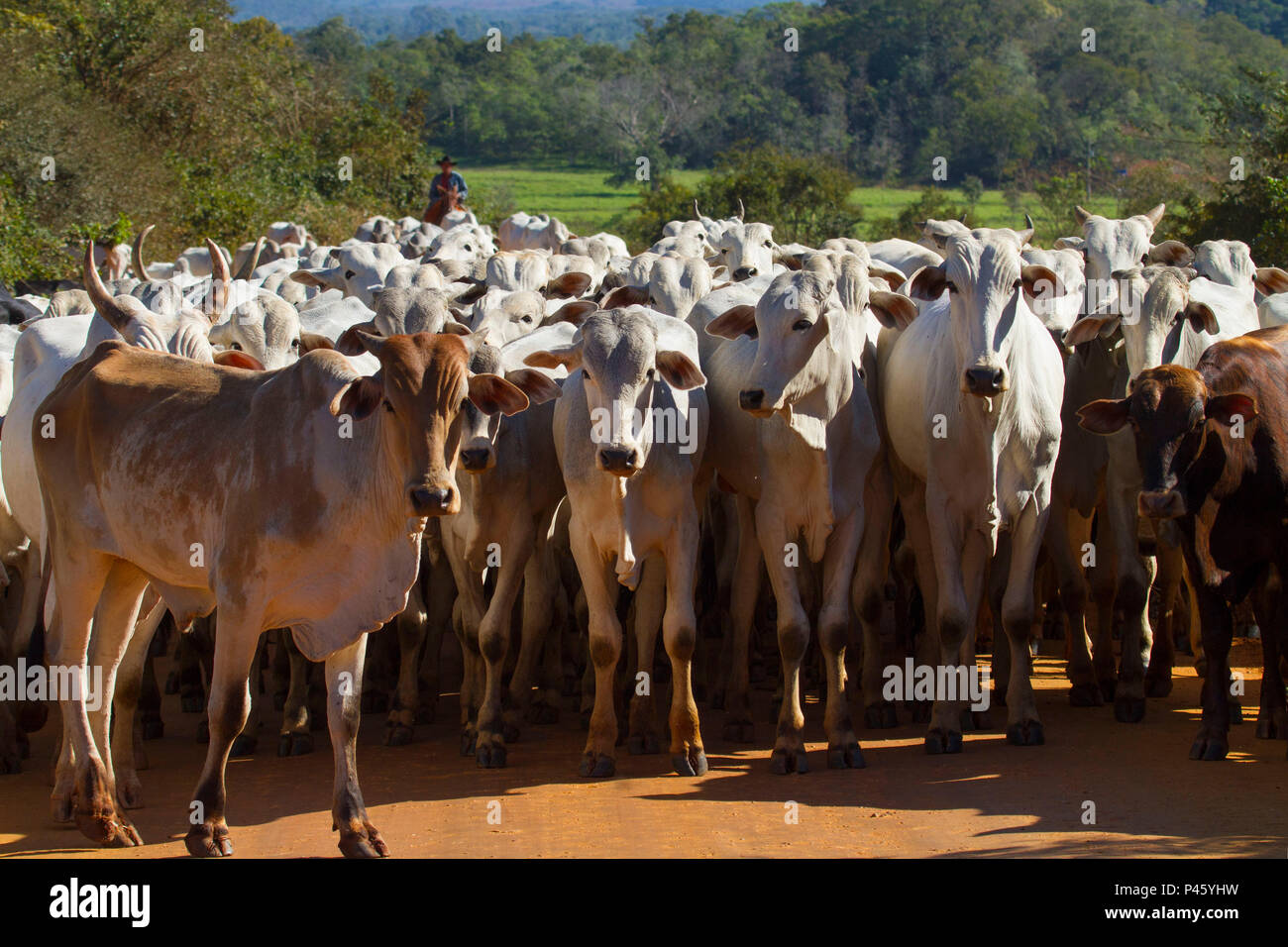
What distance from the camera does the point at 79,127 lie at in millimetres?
25828

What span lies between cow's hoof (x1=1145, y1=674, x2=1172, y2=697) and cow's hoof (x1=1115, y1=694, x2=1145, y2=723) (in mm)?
711

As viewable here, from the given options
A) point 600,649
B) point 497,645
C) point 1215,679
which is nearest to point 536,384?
point 600,649

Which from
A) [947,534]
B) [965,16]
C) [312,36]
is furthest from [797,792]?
[312,36]

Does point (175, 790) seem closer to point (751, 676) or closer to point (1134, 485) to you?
point (751, 676)

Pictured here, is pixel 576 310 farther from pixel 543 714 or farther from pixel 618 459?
pixel 618 459

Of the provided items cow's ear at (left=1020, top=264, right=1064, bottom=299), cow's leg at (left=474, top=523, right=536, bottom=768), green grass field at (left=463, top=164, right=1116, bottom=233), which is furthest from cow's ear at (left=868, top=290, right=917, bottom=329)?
green grass field at (left=463, top=164, right=1116, bottom=233)

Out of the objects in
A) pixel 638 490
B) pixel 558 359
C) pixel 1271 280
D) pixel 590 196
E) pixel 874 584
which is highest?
pixel 590 196

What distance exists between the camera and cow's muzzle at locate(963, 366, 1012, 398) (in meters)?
8.50

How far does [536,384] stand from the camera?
773 centimetres

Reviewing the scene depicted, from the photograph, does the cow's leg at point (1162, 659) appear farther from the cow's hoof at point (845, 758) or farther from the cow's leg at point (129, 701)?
the cow's leg at point (129, 701)

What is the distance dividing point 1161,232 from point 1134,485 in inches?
701

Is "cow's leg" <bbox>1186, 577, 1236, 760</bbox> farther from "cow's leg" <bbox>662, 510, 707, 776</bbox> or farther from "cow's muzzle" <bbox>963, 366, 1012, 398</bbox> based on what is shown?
"cow's leg" <bbox>662, 510, 707, 776</bbox>

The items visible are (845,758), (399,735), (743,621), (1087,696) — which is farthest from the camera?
(1087,696)

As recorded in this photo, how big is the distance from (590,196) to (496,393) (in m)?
46.1
